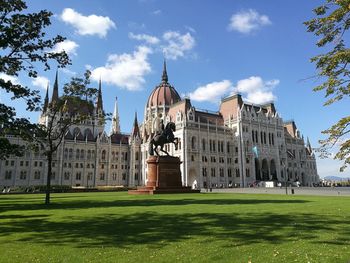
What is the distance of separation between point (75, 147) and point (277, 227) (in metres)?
100

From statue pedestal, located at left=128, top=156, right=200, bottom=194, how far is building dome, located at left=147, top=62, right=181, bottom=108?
81.3 m

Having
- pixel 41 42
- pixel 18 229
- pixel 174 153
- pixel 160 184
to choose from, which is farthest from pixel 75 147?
pixel 18 229

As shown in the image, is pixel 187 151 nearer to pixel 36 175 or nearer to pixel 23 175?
pixel 36 175

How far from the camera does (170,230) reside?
11.3 metres

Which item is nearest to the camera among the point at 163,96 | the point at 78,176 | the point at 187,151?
the point at 187,151

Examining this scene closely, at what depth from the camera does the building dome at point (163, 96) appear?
119 m

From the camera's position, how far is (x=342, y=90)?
1227 cm

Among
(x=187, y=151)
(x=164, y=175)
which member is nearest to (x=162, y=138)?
(x=164, y=175)

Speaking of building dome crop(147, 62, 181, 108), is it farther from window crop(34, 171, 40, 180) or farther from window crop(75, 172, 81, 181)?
window crop(34, 171, 40, 180)

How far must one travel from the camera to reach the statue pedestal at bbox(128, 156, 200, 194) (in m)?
36.8

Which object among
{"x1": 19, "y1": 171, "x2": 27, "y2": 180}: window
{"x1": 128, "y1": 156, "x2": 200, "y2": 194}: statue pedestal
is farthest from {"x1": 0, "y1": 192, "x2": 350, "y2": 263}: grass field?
{"x1": 19, "y1": 171, "x2": 27, "y2": 180}: window

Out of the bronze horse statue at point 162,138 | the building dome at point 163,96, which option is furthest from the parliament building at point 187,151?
the bronze horse statue at point 162,138

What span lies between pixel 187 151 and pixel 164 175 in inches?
2084

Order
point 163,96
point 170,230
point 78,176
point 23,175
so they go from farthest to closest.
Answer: point 163,96 → point 78,176 → point 23,175 → point 170,230
